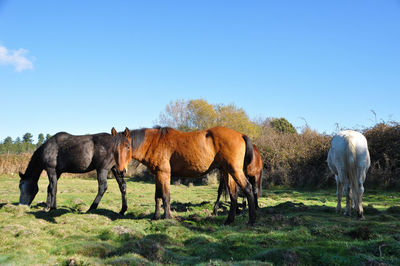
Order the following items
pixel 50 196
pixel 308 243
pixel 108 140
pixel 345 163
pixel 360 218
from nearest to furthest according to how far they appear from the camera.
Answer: pixel 308 243, pixel 360 218, pixel 345 163, pixel 50 196, pixel 108 140

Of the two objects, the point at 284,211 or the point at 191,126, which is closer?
the point at 284,211

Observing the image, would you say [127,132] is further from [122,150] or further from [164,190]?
[164,190]

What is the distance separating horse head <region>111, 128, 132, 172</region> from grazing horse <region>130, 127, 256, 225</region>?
0.17m

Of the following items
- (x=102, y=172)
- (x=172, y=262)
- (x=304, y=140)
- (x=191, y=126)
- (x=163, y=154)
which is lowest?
(x=172, y=262)

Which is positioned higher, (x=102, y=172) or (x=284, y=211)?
(x=102, y=172)

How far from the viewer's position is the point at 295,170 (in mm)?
19656

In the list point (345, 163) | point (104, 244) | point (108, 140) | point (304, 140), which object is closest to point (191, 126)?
point (304, 140)

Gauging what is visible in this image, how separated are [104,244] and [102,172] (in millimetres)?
4343

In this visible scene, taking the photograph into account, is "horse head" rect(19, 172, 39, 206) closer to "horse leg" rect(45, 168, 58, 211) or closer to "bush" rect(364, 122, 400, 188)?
"horse leg" rect(45, 168, 58, 211)

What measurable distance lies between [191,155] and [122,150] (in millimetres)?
1662

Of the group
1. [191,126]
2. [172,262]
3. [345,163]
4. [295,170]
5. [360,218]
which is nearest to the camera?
[172,262]

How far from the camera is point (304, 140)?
2091cm

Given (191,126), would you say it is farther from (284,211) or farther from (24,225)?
(24,225)

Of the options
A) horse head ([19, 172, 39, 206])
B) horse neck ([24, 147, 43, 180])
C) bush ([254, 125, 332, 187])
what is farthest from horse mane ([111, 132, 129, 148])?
bush ([254, 125, 332, 187])
